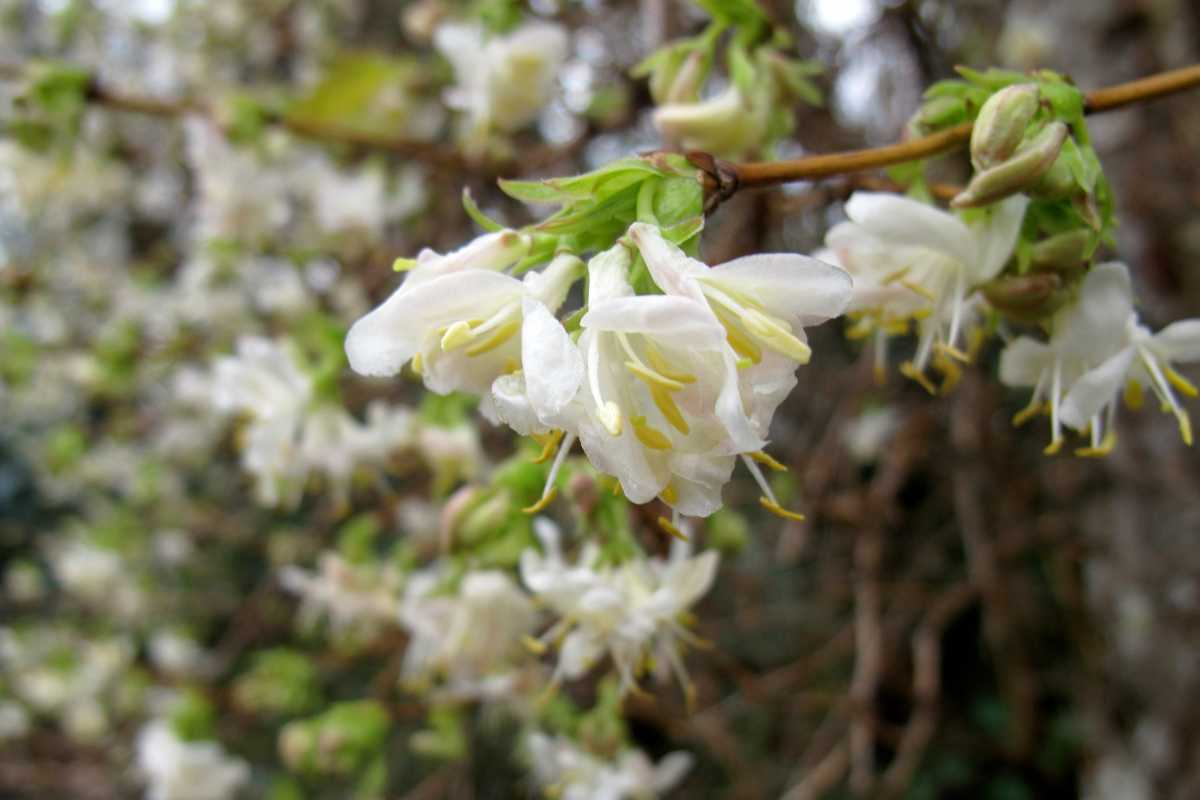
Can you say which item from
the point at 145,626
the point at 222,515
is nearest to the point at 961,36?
the point at 222,515

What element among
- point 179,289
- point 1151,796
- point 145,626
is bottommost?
point 145,626

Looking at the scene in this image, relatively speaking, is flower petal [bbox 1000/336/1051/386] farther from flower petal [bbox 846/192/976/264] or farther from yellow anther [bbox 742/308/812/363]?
yellow anther [bbox 742/308/812/363]

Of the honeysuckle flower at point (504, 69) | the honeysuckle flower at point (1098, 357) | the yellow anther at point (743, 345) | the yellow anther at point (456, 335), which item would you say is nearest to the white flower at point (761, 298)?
the yellow anther at point (743, 345)

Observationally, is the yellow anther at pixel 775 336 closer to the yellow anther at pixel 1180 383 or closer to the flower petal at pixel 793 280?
the flower petal at pixel 793 280

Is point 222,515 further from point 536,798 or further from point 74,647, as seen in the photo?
point 536,798

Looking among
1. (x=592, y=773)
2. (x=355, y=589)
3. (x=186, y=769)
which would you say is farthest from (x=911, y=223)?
(x=186, y=769)

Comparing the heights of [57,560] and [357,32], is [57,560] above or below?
below

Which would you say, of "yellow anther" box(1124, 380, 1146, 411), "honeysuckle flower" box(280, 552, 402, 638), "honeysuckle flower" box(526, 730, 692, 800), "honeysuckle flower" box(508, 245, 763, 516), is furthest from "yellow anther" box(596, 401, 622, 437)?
"honeysuckle flower" box(280, 552, 402, 638)
